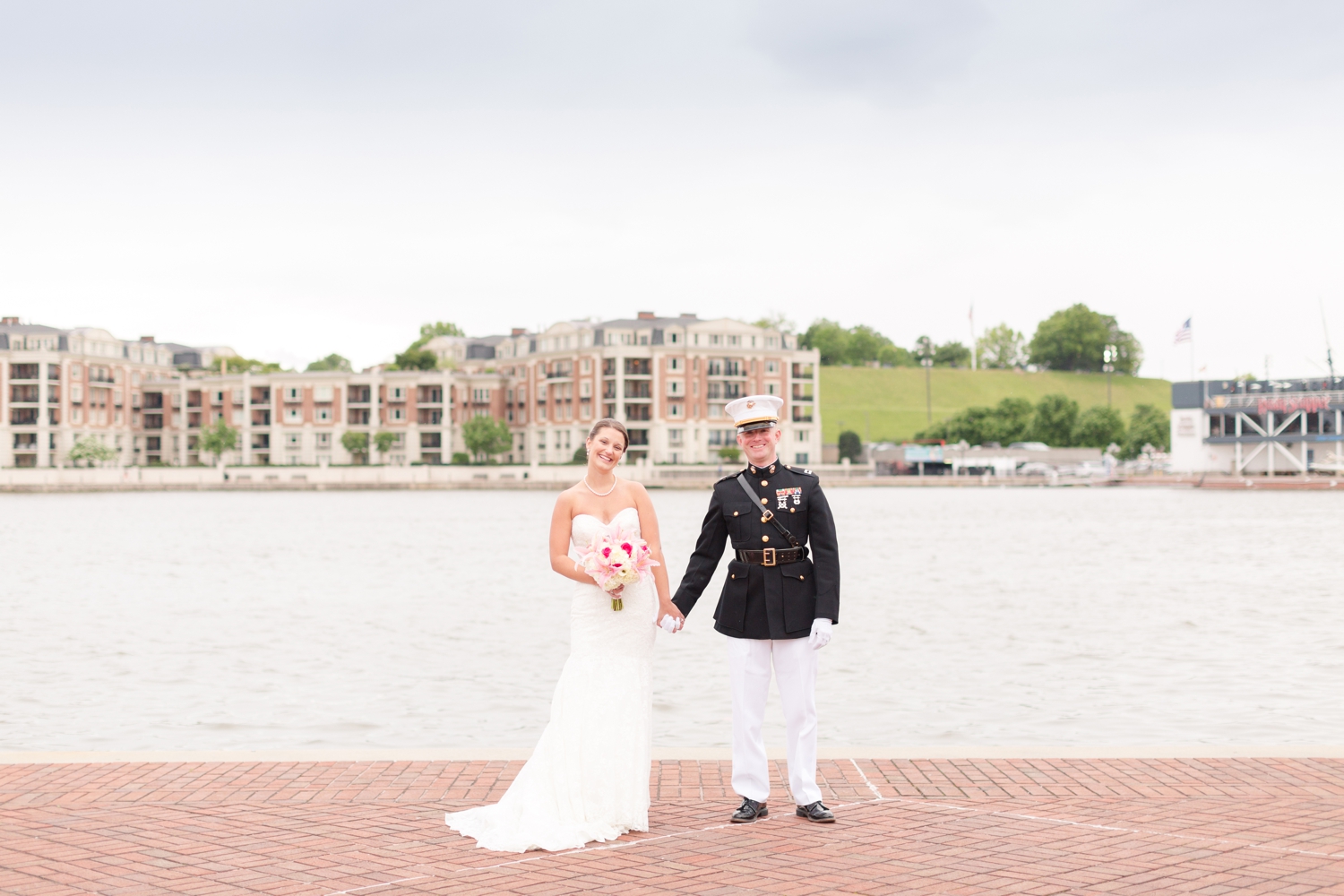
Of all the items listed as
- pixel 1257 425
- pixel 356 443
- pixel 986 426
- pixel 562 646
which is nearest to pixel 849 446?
pixel 986 426

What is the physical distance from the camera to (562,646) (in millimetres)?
20938

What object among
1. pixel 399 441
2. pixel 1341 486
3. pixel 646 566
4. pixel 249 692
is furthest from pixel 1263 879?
pixel 399 441

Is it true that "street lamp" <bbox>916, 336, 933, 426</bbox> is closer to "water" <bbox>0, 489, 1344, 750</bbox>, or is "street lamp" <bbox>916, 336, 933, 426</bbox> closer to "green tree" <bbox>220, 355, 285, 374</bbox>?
"green tree" <bbox>220, 355, 285, 374</bbox>

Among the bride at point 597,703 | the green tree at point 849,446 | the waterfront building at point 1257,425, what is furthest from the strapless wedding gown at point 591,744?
the green tree at point 849,446

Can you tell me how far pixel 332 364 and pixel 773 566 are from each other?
15216 cm

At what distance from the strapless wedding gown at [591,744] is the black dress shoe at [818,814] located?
92cm

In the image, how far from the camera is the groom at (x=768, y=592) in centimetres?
754

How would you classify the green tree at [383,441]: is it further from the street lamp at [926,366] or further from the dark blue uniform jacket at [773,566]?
the dark blue uniform jacket at [773,566]

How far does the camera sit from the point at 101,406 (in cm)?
13400

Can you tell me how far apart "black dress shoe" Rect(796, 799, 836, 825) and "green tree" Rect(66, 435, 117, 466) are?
12831 cm

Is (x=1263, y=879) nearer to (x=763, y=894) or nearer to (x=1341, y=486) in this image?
(x=763, y=894)

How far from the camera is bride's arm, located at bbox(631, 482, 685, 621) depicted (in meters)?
7.47


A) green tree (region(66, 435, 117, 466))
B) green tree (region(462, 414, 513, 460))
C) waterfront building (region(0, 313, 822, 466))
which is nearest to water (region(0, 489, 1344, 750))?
waterfront building (region(0, 313, 822, 466))

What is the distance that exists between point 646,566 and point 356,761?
2.94m
